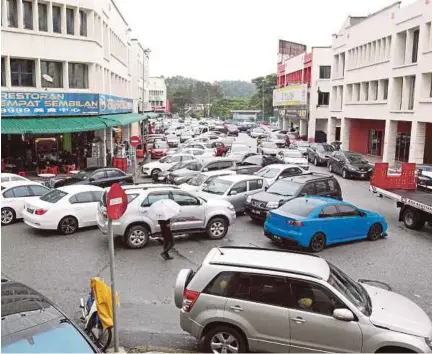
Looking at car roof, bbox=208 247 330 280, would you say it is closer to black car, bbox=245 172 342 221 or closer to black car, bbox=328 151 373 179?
black car, bbox=245 172 342 221

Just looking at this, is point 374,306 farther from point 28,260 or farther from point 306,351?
point 28,260

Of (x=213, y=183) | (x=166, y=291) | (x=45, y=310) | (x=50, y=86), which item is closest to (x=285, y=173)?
(x=213, y=183)

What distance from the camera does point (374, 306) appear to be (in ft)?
23.9

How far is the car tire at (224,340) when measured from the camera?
7.10m

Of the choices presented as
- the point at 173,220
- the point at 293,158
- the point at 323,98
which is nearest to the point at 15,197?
the point at 173,220

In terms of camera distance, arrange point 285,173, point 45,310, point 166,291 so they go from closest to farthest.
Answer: point 45,310, point 166,291, point 285,173

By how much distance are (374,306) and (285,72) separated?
74868 mm

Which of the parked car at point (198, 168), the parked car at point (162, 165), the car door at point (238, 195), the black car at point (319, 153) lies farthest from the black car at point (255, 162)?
the black car at point (319, 153)

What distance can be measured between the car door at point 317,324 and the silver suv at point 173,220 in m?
7.36

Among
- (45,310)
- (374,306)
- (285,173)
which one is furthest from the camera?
(285,173)

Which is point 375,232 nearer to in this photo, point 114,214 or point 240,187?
point 240,187

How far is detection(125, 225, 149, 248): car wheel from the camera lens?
44.5 feet

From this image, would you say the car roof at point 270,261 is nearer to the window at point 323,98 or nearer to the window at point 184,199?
the window at point 184,199

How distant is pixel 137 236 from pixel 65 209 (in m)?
2.91
